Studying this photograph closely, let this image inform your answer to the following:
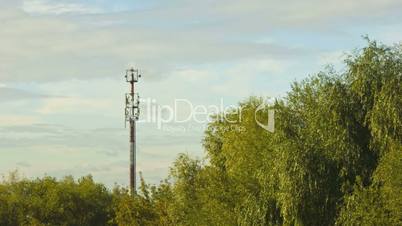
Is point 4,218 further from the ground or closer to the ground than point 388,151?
closer to the ground

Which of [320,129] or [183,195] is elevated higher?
[320,129]

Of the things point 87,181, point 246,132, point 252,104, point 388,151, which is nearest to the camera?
point 388,151

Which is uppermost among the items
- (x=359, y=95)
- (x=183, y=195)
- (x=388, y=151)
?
(x=359, y=95)

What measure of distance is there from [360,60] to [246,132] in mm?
7101

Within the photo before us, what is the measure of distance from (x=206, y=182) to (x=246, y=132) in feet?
12.0

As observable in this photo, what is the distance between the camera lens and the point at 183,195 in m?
37.0

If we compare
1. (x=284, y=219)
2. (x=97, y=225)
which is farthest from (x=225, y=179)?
(x=97, y=225)

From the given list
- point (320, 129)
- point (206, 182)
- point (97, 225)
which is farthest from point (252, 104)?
point (97, 225)

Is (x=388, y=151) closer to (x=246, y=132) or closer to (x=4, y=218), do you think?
(x=246, y=132)

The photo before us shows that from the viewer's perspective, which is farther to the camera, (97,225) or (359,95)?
(97,225)

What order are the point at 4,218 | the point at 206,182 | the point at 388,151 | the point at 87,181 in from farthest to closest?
1. the point at 87,181
2. the point at 4,218
3. the point at 206,182
4. the point at 388,151

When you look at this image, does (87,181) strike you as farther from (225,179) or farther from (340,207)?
(340,207)

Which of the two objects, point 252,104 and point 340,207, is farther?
point 252,104

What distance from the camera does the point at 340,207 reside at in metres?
26.7
